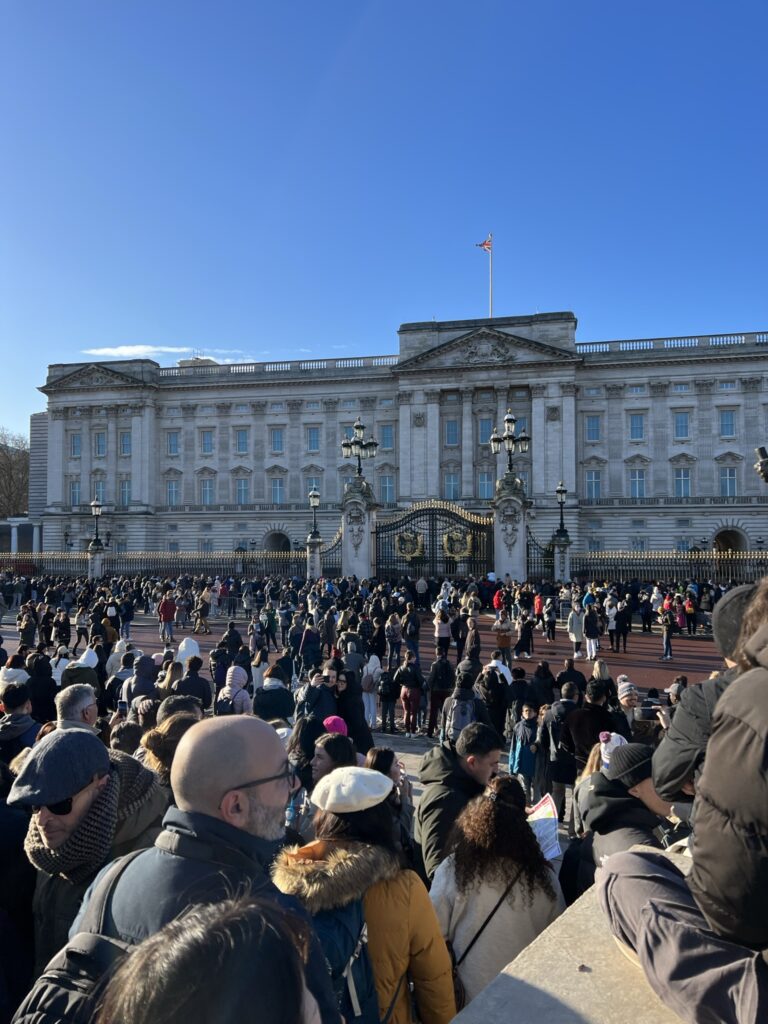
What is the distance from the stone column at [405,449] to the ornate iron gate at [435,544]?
63.9ft

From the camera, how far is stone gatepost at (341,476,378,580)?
32.3m

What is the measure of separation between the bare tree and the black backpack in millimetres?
81434

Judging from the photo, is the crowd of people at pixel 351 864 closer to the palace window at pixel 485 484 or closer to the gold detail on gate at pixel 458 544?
the gold detail on gate at pixel 458 544

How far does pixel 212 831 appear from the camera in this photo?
2.28m

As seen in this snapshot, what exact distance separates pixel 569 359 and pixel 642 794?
1955 inches

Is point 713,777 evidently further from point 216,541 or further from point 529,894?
point 216,541

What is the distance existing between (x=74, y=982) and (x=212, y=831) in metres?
0.53

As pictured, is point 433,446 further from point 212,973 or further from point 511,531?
point 212,973

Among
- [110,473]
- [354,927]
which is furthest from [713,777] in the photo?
[110,473]

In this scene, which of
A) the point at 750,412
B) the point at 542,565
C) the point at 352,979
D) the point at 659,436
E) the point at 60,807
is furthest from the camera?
the point at 659,436

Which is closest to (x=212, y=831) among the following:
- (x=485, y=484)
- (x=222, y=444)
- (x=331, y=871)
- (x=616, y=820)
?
(x=331, y=871)

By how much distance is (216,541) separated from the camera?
57875 millimetres

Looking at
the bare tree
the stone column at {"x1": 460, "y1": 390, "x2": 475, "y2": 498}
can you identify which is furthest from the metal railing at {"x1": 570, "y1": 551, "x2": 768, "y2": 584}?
the bare tree

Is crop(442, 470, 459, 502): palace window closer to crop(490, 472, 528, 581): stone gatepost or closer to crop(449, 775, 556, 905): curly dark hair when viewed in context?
crop(490, 472, 528, 581): stone gatepost
